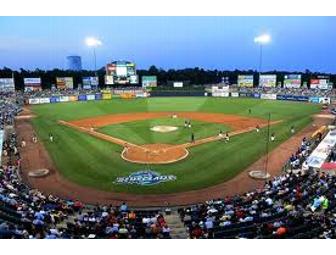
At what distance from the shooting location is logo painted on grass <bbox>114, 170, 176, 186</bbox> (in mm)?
26656

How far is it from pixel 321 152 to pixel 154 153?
44.4 feet

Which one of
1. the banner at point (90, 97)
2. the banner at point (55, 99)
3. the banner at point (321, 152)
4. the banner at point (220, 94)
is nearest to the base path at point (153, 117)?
the banner at point (321, 152)

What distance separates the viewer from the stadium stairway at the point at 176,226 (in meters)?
17.9

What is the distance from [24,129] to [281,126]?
31.7 m

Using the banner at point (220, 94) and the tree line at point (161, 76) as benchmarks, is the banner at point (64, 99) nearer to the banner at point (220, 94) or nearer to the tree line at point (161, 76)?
the tree line at point (161, 76)

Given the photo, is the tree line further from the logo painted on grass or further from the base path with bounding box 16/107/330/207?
the logo painted on grass

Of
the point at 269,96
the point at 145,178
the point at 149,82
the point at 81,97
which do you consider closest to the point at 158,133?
the point at 145,178

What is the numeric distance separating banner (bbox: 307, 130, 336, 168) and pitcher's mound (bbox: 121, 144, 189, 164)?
1006cm

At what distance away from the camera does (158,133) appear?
137 feet

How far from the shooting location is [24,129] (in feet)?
158

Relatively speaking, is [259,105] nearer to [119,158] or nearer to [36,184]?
[119,158]

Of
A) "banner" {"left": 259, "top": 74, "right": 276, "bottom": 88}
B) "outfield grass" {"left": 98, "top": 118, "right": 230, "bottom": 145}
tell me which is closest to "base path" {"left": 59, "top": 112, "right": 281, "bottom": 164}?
"outfield grass" {"left": 98, "top": 118, "right": 230, "bottom": 145}

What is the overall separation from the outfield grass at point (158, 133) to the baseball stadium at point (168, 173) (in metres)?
0.13

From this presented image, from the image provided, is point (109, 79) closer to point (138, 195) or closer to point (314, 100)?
point (314, 100)
